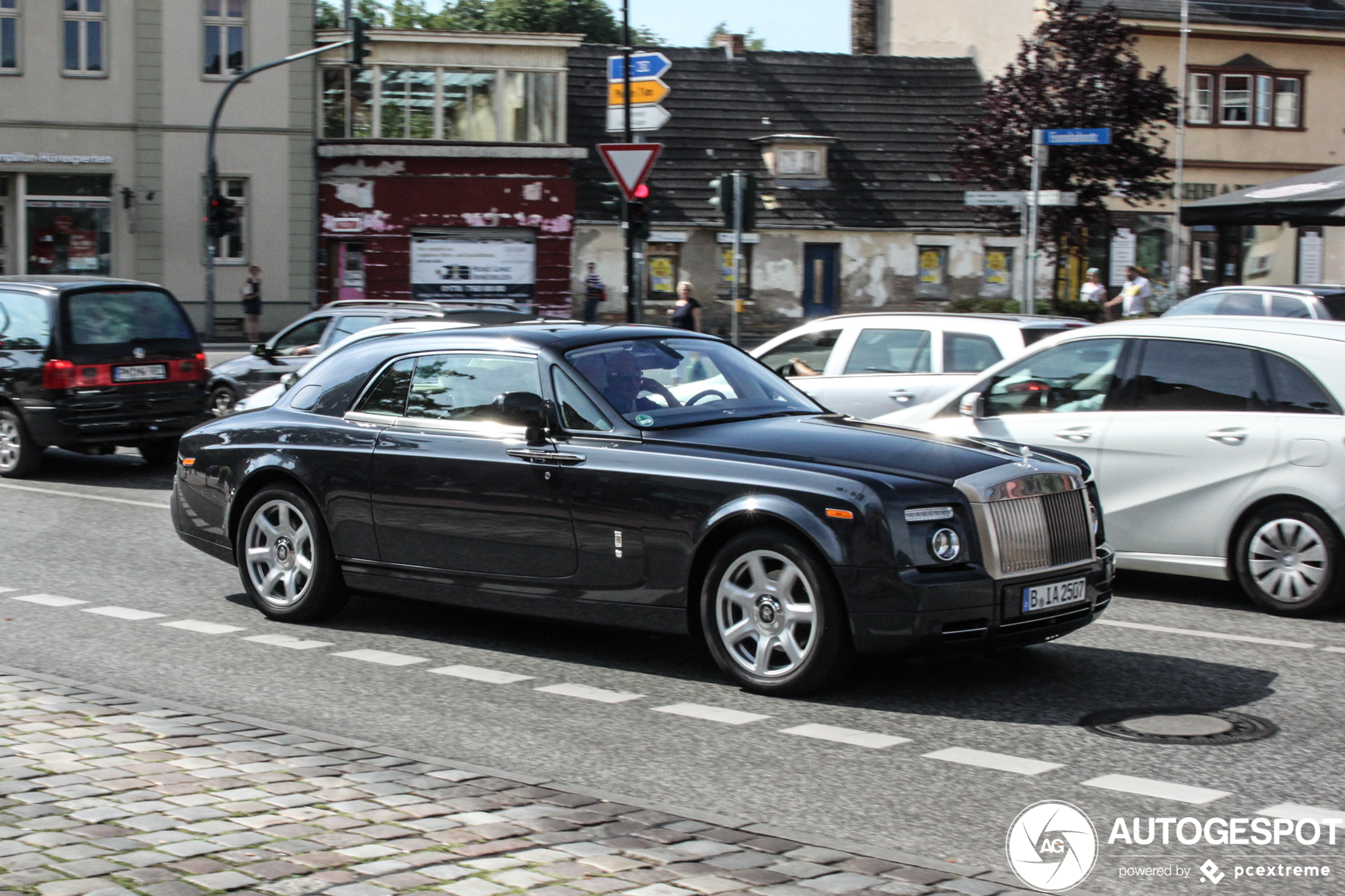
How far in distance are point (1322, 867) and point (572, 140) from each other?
40.0 meters

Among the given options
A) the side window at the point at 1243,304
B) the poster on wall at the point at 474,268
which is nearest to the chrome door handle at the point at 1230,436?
the side window at the point at 1243,304

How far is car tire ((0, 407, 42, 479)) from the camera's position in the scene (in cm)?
1567

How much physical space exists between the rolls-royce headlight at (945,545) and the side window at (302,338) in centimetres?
1361

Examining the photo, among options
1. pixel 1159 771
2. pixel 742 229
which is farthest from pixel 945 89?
pixel 1159 771

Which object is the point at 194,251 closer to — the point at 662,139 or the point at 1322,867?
the point at 662,139

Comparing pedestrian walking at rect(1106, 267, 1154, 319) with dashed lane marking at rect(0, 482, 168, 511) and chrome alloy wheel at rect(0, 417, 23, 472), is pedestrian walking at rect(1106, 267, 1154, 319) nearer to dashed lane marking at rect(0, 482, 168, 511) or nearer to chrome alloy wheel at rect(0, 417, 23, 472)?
dashed lane marking at rect(0, 482, 168, 511)

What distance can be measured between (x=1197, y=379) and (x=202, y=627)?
18.9 ft

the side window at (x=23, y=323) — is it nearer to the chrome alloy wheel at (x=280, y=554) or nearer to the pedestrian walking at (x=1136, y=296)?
the chrome alloy wheel at (x=280, y=554)

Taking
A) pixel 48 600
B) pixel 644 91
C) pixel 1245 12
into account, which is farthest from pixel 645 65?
pixel 1245 12

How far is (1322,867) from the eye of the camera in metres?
4.67

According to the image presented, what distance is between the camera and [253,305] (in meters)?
38.8

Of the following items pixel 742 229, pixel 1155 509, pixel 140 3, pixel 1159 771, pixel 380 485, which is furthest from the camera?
pixel 140 3

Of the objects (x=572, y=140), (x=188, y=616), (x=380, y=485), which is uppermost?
(x=572, y=140)

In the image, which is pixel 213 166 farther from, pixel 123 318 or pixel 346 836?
pixel 346 836
